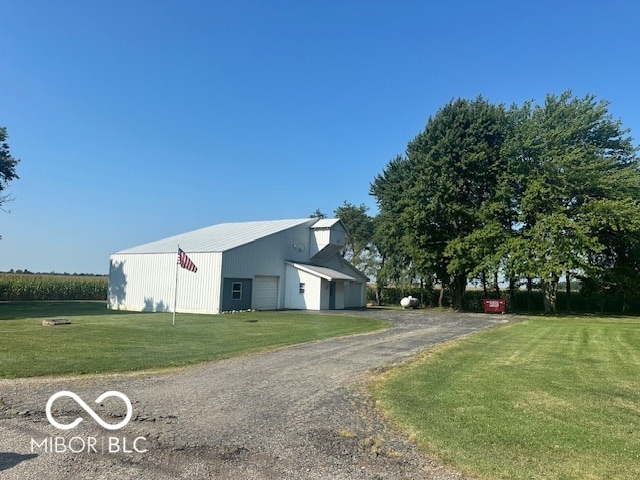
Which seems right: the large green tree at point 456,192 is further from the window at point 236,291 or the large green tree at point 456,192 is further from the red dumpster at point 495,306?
the window at point 236,291

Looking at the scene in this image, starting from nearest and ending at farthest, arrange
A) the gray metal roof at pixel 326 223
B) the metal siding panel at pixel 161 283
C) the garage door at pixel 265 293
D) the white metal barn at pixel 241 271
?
the metal siding panel at pixel 161 283, the white metal barn at pixel 241 271, the garage door at pixel 265 293, the gray metal roof at pixel 326 223

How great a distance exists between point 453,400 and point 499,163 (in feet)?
100

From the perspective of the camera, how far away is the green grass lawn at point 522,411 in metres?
4.68

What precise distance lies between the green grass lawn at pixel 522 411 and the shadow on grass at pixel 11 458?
400cm

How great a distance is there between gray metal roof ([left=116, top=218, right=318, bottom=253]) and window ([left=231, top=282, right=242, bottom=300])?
230 centimetres

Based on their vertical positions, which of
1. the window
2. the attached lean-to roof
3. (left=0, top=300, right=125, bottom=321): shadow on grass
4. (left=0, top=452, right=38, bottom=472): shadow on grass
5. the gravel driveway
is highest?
the attached lean-to roof

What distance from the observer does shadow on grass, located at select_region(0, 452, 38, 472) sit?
4371mm

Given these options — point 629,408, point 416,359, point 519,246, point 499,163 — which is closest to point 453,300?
point 519,246

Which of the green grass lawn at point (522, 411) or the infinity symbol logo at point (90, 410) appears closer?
the green grass lawn at point (522, 411)

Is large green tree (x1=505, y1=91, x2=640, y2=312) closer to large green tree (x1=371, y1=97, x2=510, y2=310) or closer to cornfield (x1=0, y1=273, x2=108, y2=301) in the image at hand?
large green tree (x1=371, y1=97, x2=510, y2=310)

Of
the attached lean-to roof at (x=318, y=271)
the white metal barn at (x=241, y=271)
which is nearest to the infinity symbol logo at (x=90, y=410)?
the white metal barn at (x=241, y=271)

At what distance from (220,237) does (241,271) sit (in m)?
6.03

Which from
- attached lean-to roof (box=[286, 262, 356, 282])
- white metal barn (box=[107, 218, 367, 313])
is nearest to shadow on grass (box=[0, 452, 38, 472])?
white metal barn (box=[107, 218, 367, 313])

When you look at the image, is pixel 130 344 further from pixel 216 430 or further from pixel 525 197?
pixel 525 197
